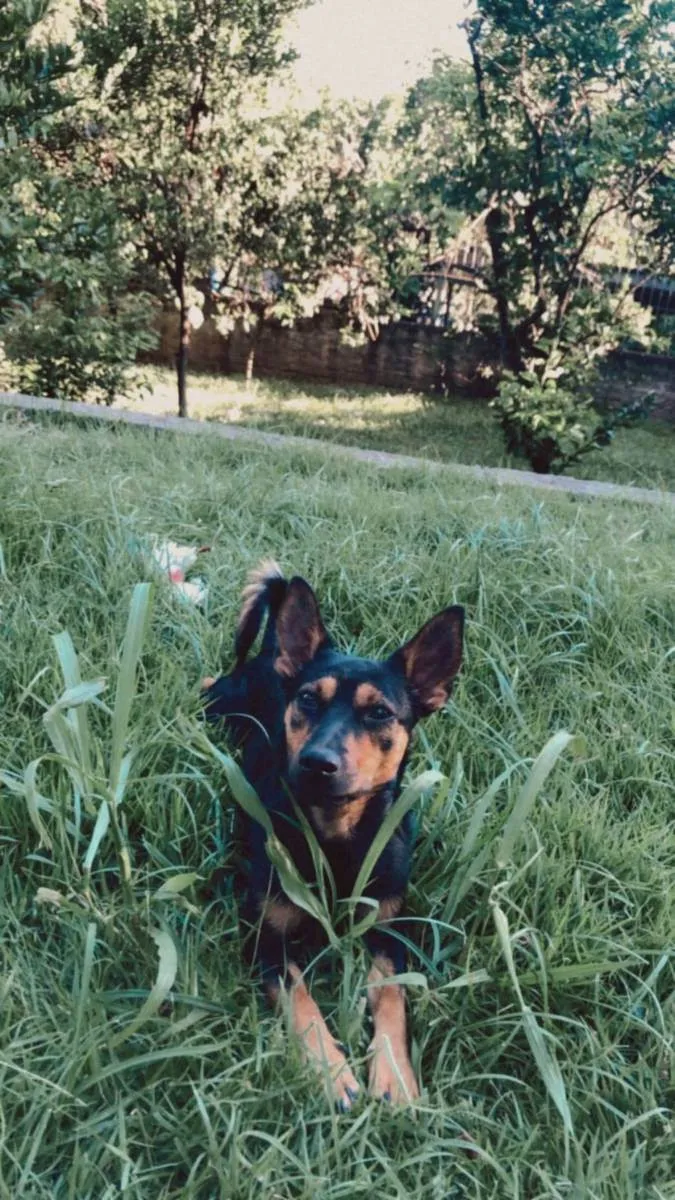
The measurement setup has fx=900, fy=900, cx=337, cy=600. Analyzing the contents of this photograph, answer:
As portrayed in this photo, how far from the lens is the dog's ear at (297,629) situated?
1786mm

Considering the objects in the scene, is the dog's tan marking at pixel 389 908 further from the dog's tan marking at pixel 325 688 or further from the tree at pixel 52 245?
the tree at pixel 52 245

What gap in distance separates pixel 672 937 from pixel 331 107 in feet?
27.1

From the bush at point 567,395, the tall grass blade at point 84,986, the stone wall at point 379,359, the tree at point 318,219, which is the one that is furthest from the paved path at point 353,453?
the stone wall at point 379,359

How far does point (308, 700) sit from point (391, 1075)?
0.63 metres

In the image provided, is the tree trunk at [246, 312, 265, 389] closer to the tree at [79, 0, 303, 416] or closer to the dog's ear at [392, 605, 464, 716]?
the tree at [79, 0, 303, 416]

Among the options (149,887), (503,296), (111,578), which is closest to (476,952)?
(149,887)

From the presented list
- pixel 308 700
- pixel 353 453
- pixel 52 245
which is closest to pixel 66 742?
pixel 308 700

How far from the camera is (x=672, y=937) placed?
5.73 ft

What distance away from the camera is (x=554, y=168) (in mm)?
Answer: 5965

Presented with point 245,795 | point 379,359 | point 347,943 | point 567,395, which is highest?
point 379,359

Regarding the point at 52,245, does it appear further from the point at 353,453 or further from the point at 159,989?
the point at 159,989

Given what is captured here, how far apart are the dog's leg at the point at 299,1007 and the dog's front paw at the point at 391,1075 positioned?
37 mm

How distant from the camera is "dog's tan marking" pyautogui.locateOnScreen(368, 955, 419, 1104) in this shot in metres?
1.45

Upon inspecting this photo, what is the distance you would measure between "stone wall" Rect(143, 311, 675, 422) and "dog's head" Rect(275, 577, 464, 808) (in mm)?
8760
